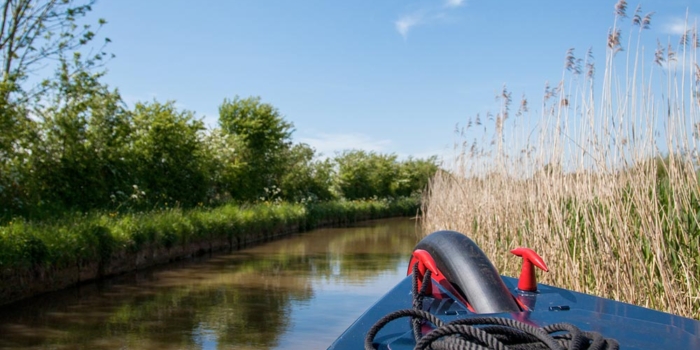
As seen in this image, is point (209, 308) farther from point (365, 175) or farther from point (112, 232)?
point (365, 175)

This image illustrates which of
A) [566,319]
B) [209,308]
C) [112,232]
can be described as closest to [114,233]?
[112,232]

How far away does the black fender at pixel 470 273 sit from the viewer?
207 centimetres

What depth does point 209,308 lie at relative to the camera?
21.3 feet

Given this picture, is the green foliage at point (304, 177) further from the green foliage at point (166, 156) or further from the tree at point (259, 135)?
the green foliage at point (166, 156)

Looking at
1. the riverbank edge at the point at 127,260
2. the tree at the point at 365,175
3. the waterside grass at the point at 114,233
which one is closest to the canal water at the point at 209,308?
the riverbank edge at the point at 127,260

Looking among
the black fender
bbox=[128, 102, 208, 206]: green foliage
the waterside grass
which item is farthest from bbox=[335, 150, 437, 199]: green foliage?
the black fender

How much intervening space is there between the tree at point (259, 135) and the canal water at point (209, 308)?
11.0 m

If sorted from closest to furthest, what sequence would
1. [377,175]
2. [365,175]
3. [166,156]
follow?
[166,156] < [365,175] < [377,175]

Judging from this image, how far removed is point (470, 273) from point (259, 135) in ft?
67.8

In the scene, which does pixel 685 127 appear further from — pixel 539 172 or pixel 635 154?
pixel 539 172

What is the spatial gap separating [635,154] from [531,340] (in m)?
3.08

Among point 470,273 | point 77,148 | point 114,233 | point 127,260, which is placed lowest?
point 127,260

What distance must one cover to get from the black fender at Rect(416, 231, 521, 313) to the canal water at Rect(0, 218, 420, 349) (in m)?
2.72

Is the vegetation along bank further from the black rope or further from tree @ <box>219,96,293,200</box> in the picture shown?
the black rope
